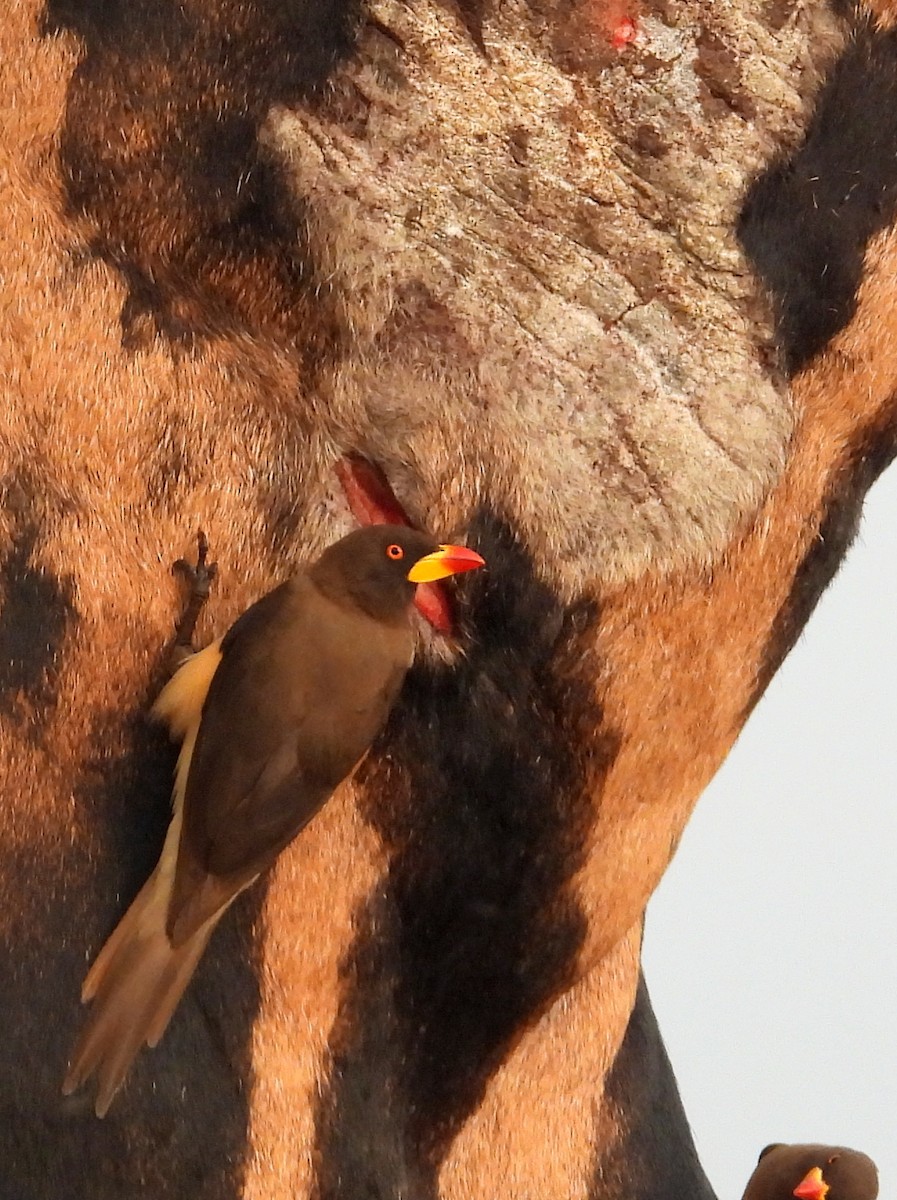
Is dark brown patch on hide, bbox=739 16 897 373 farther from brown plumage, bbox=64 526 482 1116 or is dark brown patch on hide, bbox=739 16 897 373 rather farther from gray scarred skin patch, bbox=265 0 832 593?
brown plumage, bbox=64 526 482 1116

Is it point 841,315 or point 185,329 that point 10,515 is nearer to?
point 185,329

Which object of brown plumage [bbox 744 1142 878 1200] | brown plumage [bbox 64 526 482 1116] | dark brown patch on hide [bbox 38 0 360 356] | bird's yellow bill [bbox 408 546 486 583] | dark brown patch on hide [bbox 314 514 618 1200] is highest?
dark brown patch on hide [bbox 38 0 360 356]

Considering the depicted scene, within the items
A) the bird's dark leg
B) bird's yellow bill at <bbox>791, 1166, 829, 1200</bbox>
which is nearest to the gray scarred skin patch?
the bird's dark leg

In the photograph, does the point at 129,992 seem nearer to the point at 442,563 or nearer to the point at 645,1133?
the point at 442,563

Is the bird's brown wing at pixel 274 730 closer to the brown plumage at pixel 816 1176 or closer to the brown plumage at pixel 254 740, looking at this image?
the brown plumage at pixel 254 740

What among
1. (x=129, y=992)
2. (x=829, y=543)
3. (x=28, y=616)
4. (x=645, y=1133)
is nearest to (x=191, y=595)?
(x=28, y=616)

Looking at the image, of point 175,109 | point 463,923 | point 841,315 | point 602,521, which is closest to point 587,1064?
point 463,923
